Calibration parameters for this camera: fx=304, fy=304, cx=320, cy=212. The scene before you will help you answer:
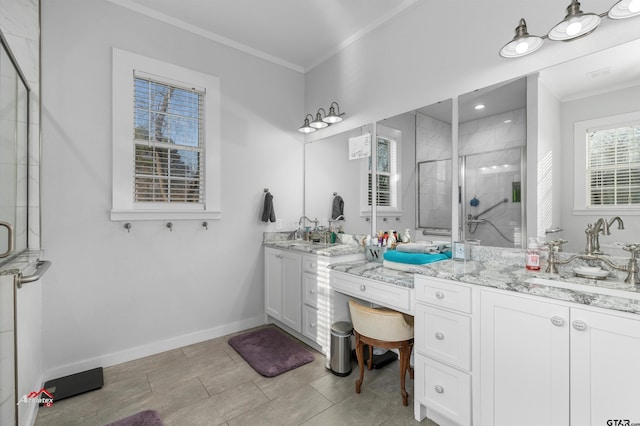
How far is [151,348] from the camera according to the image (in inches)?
105

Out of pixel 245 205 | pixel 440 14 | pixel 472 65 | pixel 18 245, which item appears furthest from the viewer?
pixel 245 205

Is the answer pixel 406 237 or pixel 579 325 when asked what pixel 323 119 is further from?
pixel 579 325

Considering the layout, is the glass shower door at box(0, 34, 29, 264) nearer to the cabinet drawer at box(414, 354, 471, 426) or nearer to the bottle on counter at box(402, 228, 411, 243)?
the cabinet drawer at box(414, 354, 471, 426)

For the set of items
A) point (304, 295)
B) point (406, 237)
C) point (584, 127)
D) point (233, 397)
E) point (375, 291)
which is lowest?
point (233, 397)

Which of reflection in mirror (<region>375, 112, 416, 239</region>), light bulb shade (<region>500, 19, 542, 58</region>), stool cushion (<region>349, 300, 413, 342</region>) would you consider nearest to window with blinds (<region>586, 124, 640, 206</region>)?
light bulb shade (<region>500, 19, 542, 58</region>)

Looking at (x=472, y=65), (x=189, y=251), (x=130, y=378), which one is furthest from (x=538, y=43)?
(x=130, y=378)

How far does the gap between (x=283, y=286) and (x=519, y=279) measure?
2085 mm

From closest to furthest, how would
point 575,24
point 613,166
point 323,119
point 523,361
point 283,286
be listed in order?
point 523,361 → point 575,24 → point 613,166 → point 283,286 → point 323,119

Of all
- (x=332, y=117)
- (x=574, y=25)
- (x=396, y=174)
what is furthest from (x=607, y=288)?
(x=332, y=117)

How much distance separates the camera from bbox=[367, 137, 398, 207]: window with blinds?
2.69 meters

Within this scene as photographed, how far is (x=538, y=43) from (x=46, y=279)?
3555mm

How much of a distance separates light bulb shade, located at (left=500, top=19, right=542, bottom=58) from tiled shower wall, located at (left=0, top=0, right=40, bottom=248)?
3.08 m

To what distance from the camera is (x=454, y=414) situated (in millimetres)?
1609

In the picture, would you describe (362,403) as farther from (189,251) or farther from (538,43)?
(538,43)
